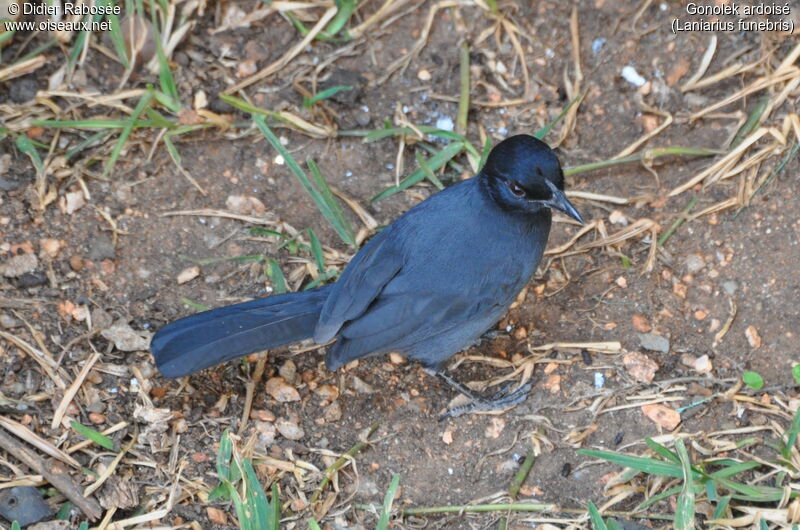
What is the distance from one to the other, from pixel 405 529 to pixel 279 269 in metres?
1.50

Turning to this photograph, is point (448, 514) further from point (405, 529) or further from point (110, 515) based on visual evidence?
point (110, 515)

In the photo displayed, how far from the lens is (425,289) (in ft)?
14.2

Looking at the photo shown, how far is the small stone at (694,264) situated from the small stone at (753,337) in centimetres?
40

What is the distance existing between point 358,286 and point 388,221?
3.18 ft

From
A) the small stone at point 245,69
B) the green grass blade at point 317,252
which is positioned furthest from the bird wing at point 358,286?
the small stone at point 245,69

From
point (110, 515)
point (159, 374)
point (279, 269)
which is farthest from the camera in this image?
point (279, 269)

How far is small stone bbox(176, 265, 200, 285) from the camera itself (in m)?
4.87

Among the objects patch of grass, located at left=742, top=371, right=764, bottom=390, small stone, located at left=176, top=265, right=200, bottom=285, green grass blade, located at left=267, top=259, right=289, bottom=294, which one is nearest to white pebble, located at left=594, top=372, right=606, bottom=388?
patch of grass, located at left=742, top=371, right=764, bottom=390

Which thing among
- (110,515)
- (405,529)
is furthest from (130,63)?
(405,529)

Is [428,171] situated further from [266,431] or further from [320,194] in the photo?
[266,431]

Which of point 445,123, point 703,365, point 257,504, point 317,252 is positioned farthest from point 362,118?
point 257,504

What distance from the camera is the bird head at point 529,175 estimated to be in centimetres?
420

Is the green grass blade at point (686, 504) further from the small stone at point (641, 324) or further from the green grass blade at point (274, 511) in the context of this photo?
the green grass blade at point (274, 511)

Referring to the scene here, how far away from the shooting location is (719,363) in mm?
4547
